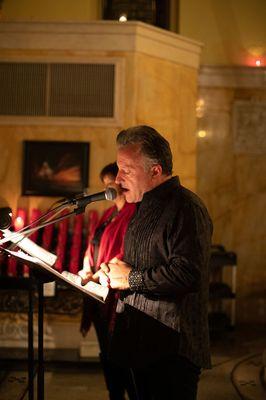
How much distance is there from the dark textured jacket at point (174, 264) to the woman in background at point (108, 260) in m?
0.87

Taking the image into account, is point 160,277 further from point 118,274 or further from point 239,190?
point 239,190

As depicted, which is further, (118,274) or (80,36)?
(80,36)

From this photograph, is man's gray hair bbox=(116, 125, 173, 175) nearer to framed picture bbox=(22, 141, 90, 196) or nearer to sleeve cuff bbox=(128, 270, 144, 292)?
sleeve cuff bbox=(128, 270, 144, 292)

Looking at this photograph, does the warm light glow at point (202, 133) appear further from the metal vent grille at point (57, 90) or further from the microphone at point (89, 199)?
the microphone at point (89, 199)

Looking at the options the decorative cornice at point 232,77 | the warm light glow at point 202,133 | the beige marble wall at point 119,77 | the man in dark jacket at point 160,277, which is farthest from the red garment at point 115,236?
the decorative cornice at point 232,77

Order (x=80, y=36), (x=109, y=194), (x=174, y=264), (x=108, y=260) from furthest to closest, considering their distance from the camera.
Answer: (x=80, y=36), (x=108, y=260), (x=109, y=194), (x=174, y=264)

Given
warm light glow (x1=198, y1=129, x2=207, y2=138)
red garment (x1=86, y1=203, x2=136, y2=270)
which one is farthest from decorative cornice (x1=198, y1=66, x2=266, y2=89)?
red garment (x1=86, y1=203, x2=136, y2=270)

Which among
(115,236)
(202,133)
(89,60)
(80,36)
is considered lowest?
(115,236)

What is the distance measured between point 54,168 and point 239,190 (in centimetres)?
230

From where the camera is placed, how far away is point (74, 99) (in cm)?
473

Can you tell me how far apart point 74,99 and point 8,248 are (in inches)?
111

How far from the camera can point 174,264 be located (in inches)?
73.5

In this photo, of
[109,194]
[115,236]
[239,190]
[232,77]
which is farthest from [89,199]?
[232,77]

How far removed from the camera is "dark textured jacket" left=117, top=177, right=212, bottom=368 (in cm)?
187
